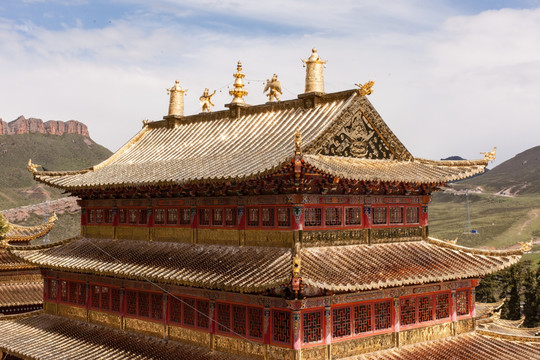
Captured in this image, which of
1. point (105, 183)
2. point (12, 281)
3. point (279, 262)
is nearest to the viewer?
point (279, 262)

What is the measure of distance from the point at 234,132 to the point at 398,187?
22.4 ft

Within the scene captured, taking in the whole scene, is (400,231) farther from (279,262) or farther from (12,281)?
(12,281)

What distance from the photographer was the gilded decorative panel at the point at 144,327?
22156mm

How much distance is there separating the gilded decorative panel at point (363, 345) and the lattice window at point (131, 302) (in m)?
8.47

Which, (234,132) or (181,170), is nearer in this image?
(181,170)

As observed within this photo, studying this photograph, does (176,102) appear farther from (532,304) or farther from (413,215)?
(532,304)

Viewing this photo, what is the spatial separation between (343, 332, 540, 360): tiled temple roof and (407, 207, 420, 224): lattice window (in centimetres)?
A: 409

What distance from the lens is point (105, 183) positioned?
24031mm

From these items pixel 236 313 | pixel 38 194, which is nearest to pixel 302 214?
pixel 236 313

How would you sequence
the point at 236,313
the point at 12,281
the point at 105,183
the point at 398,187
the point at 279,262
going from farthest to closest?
the point at 12,281 → the point at 105,183 → the point at 398,187 → the point at 236,313 → the point at 279,262

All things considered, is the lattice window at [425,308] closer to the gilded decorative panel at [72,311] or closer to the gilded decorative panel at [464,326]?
the gilded decorative panel at [464,326]

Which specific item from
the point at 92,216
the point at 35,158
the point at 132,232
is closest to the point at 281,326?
the point at 132,232

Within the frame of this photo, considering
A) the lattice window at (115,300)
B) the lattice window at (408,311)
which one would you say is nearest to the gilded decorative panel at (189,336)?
the lattice window at (115,300)

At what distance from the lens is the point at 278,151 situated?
68.5 feet
